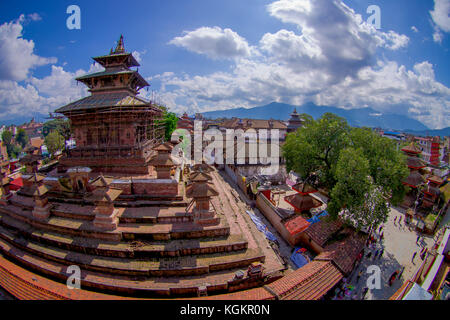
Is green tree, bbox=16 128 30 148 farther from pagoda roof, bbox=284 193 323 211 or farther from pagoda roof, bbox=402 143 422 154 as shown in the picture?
pagoda roof, bbox=402 143 422 154

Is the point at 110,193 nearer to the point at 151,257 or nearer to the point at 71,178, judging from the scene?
the point at 151,257

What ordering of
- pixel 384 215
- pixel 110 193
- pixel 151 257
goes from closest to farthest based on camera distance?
pixel 151 257 < pixel 110 193 < pixel 384 215

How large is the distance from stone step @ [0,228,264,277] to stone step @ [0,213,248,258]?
0.74ft

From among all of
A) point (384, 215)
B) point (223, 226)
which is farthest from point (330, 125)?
point (223, 226)

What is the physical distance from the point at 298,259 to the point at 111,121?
18.1 metres

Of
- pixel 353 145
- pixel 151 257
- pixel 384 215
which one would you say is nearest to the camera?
pixel 151 257

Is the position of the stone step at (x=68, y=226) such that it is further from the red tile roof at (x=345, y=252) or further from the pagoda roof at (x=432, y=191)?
the pagoda roof at (x=432, y=191)

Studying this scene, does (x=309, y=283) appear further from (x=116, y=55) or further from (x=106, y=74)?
(x=116, y=55)

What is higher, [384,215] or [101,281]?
[384,215]

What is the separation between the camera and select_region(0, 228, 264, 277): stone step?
351 inches

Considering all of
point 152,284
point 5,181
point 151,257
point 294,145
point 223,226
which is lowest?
point 152,284

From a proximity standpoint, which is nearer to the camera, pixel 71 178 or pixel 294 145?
pixel 71 178
